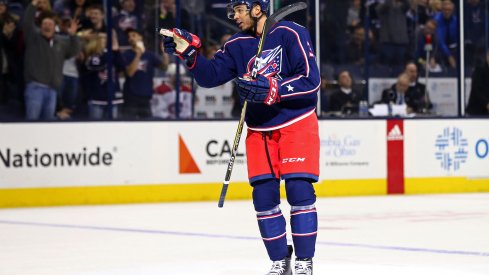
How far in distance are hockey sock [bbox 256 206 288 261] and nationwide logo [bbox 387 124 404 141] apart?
278 inches

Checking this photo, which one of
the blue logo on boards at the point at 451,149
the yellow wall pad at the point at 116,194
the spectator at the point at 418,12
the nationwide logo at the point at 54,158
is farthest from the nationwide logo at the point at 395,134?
the nationwide logo at the point at 54,158

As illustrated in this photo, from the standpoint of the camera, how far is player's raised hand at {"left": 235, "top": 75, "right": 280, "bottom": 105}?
572 centimetres

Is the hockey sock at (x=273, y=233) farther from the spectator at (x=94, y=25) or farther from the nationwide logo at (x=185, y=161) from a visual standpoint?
the spectator at (x=94, y=25)

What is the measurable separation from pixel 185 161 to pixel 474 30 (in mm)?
4535

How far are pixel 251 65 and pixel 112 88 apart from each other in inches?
256

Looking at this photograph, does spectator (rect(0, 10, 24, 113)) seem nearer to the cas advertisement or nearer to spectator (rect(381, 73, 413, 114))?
the cas advertisement

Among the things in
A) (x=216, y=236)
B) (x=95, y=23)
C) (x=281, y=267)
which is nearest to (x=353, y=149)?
(x=95, y=23)

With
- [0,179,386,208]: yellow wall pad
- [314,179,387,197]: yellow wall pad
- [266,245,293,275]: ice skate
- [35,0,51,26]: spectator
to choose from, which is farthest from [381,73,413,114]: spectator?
[266,245,293,275]: ice skate

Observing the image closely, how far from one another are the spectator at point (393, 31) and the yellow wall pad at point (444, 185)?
1946 millimetres

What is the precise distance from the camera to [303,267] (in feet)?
19.2

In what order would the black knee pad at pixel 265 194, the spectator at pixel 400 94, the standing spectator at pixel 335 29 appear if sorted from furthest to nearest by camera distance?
the standing spectator at pixel 335 29 < the spectator at pixel 400 94 < the black knee pad at pixel 265 194

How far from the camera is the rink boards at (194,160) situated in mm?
11562

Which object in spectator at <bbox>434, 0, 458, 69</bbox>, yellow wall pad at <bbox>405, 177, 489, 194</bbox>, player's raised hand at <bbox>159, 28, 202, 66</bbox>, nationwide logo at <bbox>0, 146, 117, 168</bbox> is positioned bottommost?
yellow wall pad at <bbox>405, 177, 489, 194</bbox>

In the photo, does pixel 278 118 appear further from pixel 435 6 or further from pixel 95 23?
pixel 435 6
